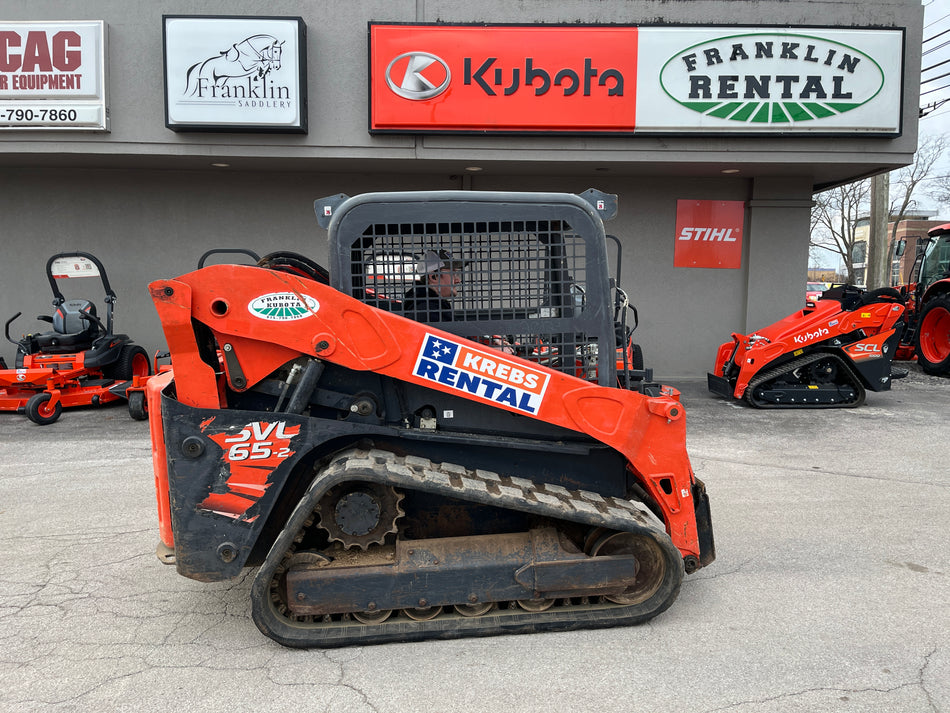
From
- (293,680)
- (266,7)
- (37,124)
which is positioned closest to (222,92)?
(266,7)

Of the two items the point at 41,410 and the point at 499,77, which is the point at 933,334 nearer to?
the point at 499,77

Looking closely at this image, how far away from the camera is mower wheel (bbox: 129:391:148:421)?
8.30 metres

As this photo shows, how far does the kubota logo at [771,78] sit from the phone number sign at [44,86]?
8.04 m

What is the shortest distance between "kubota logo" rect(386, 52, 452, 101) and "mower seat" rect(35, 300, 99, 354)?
5276 mm

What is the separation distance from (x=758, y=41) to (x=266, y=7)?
712 cm

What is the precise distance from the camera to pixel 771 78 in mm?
9773

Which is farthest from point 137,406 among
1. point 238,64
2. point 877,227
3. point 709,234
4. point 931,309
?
point 877,227

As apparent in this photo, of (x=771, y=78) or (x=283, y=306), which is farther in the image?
(x=771, y=78)

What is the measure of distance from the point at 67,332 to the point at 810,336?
32.5 feet

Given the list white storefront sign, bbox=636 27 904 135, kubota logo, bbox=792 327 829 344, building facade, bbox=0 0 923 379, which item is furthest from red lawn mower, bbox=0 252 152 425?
kubota logo, bbox=792 327 829 344

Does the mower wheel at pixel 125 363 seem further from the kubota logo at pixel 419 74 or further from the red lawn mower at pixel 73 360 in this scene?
the kubota logo at pixel 419 74

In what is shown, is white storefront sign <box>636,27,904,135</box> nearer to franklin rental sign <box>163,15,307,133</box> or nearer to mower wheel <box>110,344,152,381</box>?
franklin rental sign <box>163,15,307,133</box>

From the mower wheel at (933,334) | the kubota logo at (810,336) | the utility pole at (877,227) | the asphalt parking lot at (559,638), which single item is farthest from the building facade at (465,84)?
the utility pole at (877,227)

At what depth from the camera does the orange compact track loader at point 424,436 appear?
→ 3.12m
